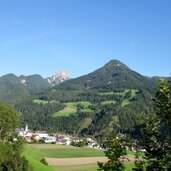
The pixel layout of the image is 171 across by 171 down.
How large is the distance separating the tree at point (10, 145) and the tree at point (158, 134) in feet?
169

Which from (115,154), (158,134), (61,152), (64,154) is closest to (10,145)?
(64,154)

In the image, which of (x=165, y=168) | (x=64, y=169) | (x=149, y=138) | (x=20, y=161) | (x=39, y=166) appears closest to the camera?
(x=165, y=168)

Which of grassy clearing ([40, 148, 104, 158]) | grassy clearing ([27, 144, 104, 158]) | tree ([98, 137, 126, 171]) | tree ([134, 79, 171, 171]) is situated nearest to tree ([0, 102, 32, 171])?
grassy clearing ([27, 144, 104, 158])

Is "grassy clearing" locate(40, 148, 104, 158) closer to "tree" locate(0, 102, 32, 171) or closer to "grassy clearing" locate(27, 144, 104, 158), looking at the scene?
"grassy clearing" locate(27, 144, 104, 158)

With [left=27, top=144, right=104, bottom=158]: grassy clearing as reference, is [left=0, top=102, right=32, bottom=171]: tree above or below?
above

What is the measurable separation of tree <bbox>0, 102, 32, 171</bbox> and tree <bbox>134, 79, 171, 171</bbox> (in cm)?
5140

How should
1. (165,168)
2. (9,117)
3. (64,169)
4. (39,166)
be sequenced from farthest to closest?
(9,117) < (64,169) < (39,166) < (165,168)

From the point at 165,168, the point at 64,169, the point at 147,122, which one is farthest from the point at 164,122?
the point at 64,169

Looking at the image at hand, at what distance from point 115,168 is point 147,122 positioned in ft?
8.39

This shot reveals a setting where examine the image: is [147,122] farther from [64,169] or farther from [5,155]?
[64,169]

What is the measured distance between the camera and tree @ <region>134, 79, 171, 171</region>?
16.8 meters

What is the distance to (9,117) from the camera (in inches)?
4016

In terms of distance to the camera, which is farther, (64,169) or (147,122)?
(64,169)

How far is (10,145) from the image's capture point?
293 feet
